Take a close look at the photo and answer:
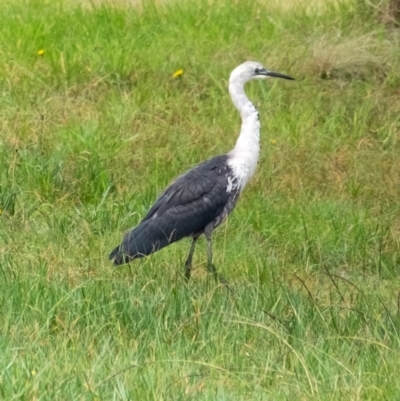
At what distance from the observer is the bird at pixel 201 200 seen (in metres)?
6.22

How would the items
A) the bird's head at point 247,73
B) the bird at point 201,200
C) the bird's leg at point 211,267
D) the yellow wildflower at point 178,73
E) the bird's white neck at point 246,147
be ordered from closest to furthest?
the bird's leg at point 211,267 → the bird at point 201,200 → the bird's white neck at point 246,147 → the bird's head at point 247,73 → the yellow wildflower at point 178,73

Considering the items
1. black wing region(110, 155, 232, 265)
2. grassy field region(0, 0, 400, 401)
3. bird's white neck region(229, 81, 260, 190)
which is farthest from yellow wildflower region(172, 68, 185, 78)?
black wing region(110, 155, 232, 265)

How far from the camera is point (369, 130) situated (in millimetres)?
8547

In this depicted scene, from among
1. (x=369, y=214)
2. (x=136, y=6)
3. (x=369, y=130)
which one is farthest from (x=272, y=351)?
(x=136, y=6)

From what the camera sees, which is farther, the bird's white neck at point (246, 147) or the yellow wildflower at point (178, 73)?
the yellow wildflower at point (178, 73)

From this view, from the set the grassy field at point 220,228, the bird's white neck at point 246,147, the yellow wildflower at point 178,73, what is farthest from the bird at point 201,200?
the yellow wildflower at point 178,73

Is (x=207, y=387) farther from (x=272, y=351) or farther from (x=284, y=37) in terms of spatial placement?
(x=284, y=37)

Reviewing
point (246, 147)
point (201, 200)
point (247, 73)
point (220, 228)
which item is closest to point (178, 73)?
point (247, 73)

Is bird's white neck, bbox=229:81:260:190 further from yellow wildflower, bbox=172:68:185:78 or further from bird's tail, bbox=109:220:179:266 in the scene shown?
yellow wildflower, bbox=172:68:185:78

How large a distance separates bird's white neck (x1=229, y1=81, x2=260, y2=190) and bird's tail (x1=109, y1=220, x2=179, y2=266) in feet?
1.85

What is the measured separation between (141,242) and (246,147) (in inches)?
38.3

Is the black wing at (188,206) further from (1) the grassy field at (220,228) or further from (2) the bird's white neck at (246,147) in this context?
(1) the grassy field at (220,228)

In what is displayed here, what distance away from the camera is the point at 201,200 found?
651 cm

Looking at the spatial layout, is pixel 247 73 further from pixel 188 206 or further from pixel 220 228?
pixel 188 206
